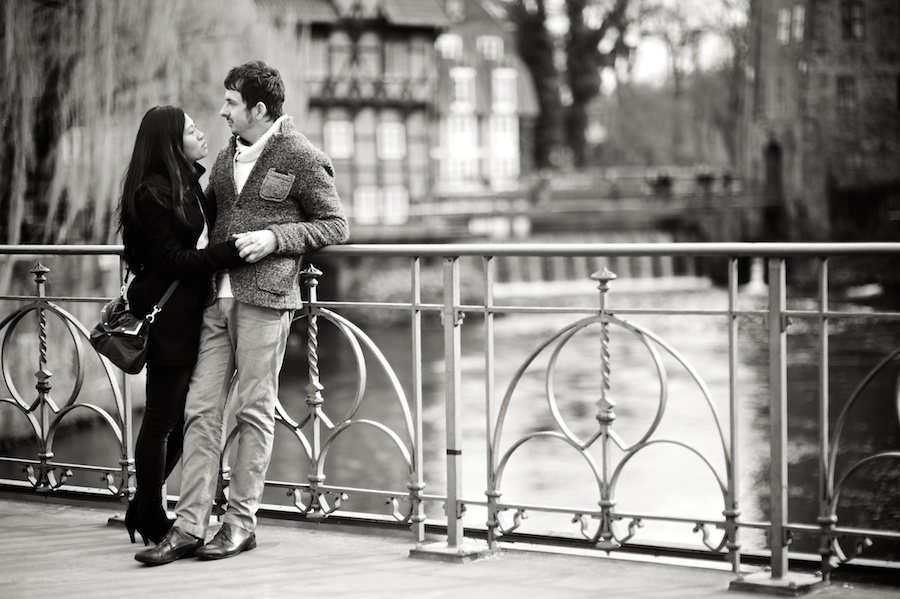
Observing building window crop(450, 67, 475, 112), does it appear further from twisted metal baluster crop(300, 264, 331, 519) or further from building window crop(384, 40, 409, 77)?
twisted metal baluster crop(300, 264, 331, 519)

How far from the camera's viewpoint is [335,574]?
3732 millimetres

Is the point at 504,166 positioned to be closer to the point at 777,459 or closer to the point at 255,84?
the point at 255,84

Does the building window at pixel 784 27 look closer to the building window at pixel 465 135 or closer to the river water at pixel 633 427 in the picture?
the building window at pixel 465 135

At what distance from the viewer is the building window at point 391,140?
134ft

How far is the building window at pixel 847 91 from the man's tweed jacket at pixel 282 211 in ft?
130

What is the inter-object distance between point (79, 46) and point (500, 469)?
14565 millimetres

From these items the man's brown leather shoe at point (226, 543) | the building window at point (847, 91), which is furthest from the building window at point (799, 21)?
the man's brown leather shoe at point (226, 543)

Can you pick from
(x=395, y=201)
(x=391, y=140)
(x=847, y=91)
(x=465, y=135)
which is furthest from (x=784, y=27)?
(x=465, y=135)

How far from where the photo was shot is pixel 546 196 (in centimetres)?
4441

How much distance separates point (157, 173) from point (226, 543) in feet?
3.99

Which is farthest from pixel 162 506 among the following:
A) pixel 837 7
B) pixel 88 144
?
pixel 837 7

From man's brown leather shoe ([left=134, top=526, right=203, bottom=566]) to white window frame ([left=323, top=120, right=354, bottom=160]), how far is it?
1442 inches

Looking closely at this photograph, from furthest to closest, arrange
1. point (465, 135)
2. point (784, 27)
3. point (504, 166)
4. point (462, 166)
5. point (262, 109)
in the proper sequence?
point (462, 166), point (504, 166), point (465, 135), point (784, 27), point (262, 109)

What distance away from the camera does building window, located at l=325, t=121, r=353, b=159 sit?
40.2 metres
